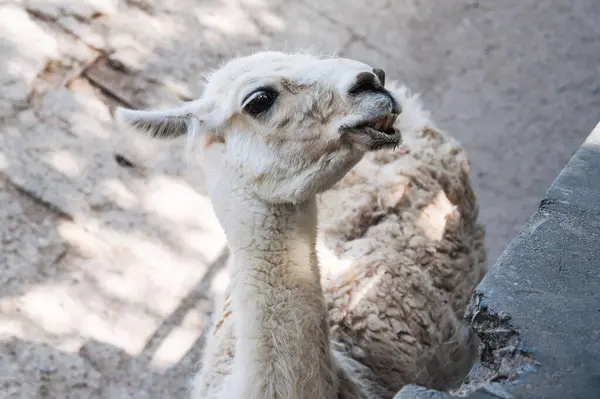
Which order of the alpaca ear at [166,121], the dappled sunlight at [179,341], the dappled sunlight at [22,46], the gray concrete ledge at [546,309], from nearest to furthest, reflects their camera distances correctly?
1. the gray concrete ledge at [546,309]
2. the alpaca ear at [166,121]
3. the dappled sunlight at [179,341]
4. the dappled sunlight at [22,46]

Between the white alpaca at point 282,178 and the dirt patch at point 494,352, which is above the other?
the dirt patch at point 494,352

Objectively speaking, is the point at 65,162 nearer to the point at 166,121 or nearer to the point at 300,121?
the point at 166,121

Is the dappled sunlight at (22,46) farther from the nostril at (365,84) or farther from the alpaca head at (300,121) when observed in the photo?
the nostril at (365,84)

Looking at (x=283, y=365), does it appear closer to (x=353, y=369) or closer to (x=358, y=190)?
(x=353, y=369)

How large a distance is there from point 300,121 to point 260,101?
0.44ft

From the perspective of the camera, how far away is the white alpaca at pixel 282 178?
2.17 m

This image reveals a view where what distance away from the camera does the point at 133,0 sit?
5.42 m

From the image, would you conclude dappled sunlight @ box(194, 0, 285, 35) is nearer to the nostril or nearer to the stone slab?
the nostril

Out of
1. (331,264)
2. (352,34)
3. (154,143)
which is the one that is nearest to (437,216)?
(331,264)

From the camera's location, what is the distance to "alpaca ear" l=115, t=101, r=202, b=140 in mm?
2406

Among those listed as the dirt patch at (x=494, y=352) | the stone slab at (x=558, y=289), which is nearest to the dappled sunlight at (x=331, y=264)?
the stone slab at (x=558, y=289)

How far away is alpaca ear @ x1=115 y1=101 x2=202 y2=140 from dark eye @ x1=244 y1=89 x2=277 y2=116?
0.78 ft

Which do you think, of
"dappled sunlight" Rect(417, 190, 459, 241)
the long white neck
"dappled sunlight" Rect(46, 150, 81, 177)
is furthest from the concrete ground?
the long white neck

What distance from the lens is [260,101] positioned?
2.22m
